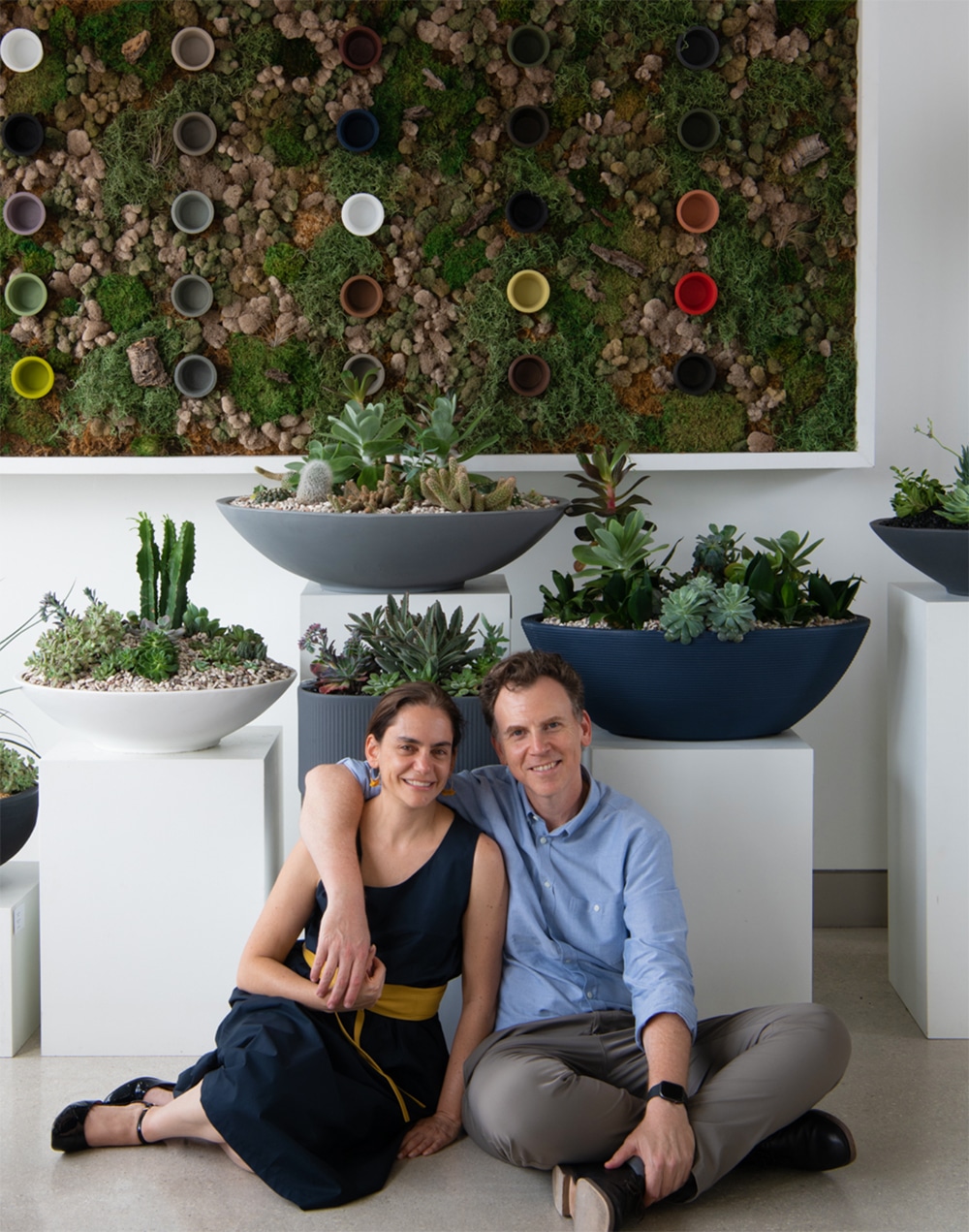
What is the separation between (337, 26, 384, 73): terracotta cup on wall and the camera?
255 cm

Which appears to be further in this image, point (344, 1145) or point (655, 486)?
point (655, 486)

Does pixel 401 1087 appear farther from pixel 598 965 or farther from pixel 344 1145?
pixel 598 965

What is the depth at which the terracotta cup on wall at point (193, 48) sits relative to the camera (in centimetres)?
256

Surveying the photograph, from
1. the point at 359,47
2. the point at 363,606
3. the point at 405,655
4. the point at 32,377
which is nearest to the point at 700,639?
the point at 405,655

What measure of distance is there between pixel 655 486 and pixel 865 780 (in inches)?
32.0

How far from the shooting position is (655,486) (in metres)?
2.77

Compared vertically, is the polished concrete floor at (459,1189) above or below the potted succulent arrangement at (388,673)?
below

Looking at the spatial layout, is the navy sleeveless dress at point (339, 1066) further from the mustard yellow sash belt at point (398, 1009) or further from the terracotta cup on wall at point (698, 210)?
the terracotta cup on wall at point (698, 210)

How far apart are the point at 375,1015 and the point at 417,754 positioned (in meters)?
0.39

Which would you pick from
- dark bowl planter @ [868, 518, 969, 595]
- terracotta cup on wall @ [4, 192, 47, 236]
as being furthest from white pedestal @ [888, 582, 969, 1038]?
terracotta cup on wall @ [4, 192, 47, 236]

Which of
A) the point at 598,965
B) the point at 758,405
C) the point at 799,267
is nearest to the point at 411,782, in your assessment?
the point at 598,965

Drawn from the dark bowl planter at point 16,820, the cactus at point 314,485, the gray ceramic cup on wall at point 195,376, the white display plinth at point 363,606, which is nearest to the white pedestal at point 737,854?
the white display plinth at point 363,606

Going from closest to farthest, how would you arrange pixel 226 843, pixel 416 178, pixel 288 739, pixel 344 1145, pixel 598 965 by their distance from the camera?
pixel 344 1145
pixel 598 965
pixel 226 843
pixel 416 178
pixel 288 739

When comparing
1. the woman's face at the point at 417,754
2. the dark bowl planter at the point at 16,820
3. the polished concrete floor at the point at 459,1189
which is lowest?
the polished concrete floor at the point at 459,1189
